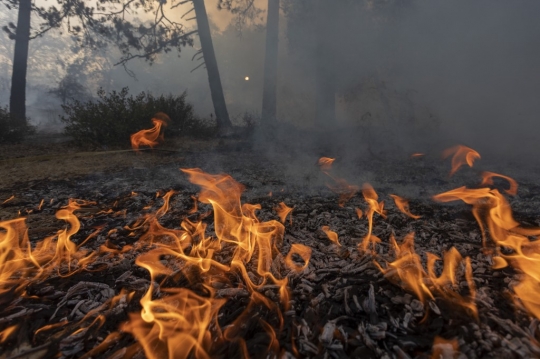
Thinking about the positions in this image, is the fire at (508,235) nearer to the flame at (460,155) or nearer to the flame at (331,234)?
the flame at (331,234)

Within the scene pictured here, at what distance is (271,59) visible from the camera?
13.8 meters

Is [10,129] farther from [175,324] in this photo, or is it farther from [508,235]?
[508,235]

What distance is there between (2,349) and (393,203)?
5025 mm

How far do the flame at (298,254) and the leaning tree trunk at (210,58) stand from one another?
10308 millimetres

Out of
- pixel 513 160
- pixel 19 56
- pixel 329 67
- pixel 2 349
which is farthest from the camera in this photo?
pixel 329 67

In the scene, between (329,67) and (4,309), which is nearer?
(4,309)

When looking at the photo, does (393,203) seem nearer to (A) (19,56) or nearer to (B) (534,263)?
(B) (534,263)

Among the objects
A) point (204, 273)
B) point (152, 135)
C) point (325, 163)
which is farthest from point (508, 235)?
point (152, 135)

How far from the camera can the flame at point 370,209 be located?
3500mm

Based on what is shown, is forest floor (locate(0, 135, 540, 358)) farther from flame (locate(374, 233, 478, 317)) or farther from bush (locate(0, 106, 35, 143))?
bush (locate(0, 106, 35, 143))

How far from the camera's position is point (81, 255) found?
3301 mm

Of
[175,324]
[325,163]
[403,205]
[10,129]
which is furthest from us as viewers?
[10,129]

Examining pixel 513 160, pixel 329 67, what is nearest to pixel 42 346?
pixel 513 160

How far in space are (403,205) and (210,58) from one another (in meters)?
11.3
